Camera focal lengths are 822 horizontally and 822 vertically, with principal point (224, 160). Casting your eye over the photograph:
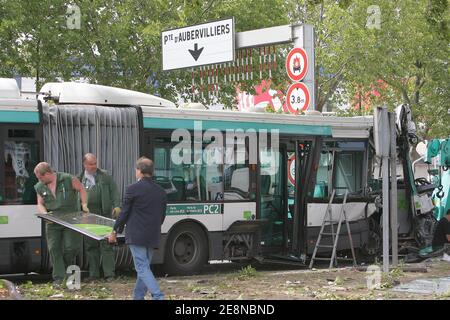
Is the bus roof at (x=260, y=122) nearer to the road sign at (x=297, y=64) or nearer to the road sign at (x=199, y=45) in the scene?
the road sign at (x=297, y=64)

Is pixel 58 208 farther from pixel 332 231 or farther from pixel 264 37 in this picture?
pixel 264 37

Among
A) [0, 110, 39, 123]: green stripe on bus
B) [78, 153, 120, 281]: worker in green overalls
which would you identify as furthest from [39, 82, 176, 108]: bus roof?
[78, 153, 120, 281]: worker in green overalls

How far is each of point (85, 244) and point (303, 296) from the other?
3.72 meters

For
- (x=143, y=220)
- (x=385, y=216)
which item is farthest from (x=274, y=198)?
(x=143, y=220)

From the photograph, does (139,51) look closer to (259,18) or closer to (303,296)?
(259,18)

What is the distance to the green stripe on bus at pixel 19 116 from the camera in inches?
481

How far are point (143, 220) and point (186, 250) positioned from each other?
471cm

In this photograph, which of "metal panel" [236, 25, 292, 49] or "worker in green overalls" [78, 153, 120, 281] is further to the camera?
"metal panel" [236, 25, 292, 49]

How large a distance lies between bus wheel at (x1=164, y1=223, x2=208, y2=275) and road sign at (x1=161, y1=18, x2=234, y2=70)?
5815mm

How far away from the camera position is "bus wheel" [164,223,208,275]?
13742 mm

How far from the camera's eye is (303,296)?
10586 mm

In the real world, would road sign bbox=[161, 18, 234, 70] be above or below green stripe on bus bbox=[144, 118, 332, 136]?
above

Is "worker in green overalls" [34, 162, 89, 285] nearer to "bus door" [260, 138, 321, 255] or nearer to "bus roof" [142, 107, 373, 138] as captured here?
"bus roof" [142, 107, 373, 138]
